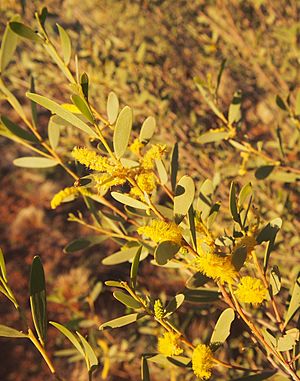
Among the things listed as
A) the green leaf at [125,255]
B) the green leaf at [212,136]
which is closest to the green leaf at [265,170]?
the green leaf at [212,136]

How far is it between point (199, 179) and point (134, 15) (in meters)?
1.12

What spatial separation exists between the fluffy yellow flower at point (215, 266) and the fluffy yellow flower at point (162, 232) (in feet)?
0.14

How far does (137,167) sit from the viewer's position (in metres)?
0.66

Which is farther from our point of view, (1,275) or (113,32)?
(113,32)

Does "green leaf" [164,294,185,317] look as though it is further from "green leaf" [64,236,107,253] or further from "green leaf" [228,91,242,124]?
"green leaf" [228,91,242,124]

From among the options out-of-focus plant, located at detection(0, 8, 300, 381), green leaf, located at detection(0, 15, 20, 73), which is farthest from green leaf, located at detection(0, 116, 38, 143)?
green leaf, located at detection(0, 15, 20, 73)

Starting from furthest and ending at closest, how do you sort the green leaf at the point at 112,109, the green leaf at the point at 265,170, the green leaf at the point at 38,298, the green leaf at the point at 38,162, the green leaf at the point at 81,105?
the green leaf at the point at 265,170 → the green leaf at the point at 38,162 → the green leaf at the point at 112,109 → the green leaf at the point at 38,298 → the green leaf at the point at 81,105

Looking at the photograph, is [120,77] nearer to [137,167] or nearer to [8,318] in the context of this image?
[137,167]

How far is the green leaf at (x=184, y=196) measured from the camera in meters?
0.65

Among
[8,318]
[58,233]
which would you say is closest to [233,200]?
[8,318]

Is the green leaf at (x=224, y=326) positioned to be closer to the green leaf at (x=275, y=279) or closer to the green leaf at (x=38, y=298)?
the green leaf at (x=275, y=279)

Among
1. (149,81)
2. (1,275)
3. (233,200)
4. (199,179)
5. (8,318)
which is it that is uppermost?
(233,200)

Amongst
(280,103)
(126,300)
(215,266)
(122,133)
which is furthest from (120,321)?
(280,103)

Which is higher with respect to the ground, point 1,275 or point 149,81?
point 1,275
